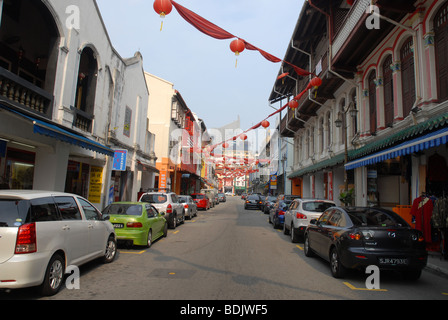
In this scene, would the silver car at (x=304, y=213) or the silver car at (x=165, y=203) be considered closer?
the silver car at (x=304, y=213)

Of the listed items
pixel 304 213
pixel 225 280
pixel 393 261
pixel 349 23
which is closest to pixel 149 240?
pixel 225 280

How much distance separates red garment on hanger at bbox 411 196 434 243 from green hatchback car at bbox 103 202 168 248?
804 centimetres

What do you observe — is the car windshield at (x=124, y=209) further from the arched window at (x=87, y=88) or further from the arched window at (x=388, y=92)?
the arched window at (x=388, y=92)

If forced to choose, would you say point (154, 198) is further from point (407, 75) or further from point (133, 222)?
point (407, 75)

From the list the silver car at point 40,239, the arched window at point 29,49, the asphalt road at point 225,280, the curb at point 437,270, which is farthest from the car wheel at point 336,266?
the arched window at point 29,49

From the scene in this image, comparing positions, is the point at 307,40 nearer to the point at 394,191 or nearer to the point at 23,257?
the point at 394,191

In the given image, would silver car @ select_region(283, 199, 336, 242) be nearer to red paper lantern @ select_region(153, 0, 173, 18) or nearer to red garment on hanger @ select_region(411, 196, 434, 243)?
red garment on hanger @ select_region(411, 196, 434, 243)

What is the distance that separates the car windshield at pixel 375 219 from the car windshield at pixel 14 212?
6.08 meters

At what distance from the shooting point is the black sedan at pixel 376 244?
5871mm

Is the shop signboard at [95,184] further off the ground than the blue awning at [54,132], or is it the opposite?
the blue awning at [54,132]

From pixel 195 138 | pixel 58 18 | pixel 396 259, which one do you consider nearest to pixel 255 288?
pixel 396 259

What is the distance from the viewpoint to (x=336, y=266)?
6.46 meters

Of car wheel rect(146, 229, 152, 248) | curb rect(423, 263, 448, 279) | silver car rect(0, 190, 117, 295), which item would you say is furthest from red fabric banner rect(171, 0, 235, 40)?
curb rect(423, 263, 448, 279)

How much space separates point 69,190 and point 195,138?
102 ft
